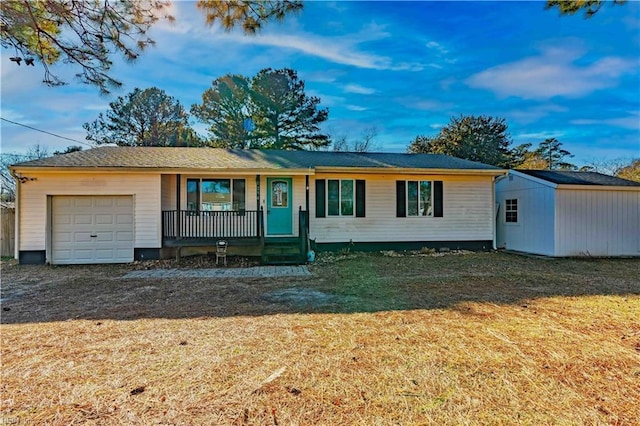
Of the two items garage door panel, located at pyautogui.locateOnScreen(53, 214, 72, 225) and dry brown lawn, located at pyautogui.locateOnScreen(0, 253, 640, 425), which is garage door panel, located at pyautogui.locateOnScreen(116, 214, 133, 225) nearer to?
garage door panel, located at pyautogui.locateOnScreen(53, 214, 72, 225)

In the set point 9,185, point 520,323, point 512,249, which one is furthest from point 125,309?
point 9,185

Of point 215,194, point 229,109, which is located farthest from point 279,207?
point 229,109

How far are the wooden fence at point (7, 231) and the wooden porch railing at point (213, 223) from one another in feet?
20.2

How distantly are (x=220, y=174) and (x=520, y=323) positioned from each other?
29.3ft

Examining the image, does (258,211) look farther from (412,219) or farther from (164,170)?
(412,219)

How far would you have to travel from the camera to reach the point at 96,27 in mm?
4859

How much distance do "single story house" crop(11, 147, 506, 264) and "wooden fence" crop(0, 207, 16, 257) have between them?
9.56ft

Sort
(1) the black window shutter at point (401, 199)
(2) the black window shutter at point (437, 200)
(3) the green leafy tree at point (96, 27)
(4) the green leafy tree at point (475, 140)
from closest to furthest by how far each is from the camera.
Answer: (3) the green leafy tree at point (96, 27), (1) the black window shutter at point (401, 199), (2) the black window shutter at point (437, 200), (4) the green leafy tree at point (475, 140)

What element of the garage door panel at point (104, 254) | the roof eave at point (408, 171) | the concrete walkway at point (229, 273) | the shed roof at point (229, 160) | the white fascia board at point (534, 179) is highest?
the shed roof at point (229, 160)

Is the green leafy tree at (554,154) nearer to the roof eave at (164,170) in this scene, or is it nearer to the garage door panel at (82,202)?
the roof eave at (164,170)

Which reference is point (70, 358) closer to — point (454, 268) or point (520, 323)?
point (520, 323)

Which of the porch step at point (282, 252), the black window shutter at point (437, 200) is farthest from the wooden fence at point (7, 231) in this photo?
the black window shutter at point (437, 200)

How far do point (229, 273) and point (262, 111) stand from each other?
16.7 metres

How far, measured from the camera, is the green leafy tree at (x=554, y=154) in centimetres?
2973
